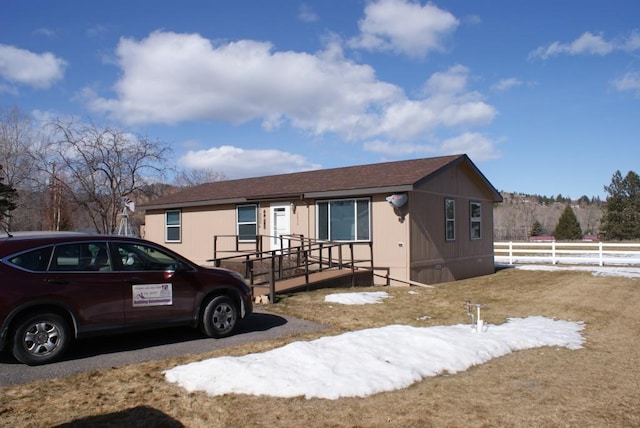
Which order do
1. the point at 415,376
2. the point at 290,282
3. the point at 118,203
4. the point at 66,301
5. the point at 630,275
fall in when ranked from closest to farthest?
the point at 415,376, the point at 66,301, the point at 290,282, the point at 630,275, the point at 118,203

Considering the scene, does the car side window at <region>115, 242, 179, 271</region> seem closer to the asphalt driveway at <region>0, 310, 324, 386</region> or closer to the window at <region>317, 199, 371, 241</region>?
the asphalt driveway at <region>0, 310, 324, 386</region>

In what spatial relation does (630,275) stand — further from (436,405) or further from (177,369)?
(177,369)

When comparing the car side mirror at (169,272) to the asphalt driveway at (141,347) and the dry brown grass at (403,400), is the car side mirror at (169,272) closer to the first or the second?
the asphalt driveway at (141,347)

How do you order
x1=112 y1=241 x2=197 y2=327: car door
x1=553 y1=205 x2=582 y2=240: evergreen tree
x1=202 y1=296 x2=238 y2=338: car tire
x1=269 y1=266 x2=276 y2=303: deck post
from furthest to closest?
x1=553 y1=205 x2=582 y2=240: evergreen tree
x1=269 y1=266 x2=276 y2=303: deck post
x1=202 y1=296 x2=238 y2=338: car tire
x1=112 y1=241 x2=197 y2=327: car door

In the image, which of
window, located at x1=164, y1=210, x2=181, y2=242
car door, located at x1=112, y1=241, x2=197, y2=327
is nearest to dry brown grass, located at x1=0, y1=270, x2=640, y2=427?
car door, located at x1=112, y1=241, x2=197, y2=327

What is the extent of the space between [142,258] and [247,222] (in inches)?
439

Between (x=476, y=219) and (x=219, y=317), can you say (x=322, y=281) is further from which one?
(x=476, y=219)

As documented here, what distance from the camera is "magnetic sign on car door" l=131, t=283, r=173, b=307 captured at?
6.47 metres

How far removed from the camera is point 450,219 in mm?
16703

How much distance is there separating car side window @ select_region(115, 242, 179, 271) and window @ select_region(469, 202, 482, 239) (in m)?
13.6

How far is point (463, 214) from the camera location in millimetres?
17609

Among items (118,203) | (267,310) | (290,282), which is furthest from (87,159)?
(267,310)

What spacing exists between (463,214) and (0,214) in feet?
67.8

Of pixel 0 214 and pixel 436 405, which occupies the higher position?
pixel 0 214
